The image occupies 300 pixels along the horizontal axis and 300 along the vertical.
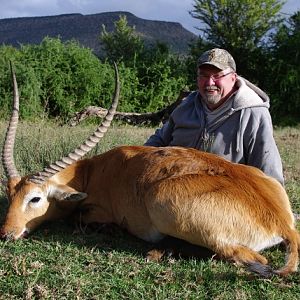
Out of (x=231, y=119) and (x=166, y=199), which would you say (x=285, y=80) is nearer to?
→ (x=231, y=119)

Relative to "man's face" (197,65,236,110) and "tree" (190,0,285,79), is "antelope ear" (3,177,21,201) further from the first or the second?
"tree" (190,0,285,79)

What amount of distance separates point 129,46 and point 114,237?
2879 cm

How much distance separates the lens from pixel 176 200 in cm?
432

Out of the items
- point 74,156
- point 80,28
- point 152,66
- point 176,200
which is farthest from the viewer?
point 80,28

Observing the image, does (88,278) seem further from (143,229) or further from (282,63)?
(282,63)

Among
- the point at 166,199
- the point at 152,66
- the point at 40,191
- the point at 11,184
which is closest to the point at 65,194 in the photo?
the point at 40,191

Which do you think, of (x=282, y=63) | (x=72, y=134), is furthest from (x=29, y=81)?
(x=282, y=63)

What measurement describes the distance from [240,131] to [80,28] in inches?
3124

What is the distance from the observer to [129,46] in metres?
32.9

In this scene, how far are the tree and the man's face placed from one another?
22818 millimetres

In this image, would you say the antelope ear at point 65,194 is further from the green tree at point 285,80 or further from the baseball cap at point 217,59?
the green tree at point 285,80

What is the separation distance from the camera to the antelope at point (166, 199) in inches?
163

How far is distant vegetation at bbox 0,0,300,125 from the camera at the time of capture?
19.0 m

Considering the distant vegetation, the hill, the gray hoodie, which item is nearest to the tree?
the distant vegetation
